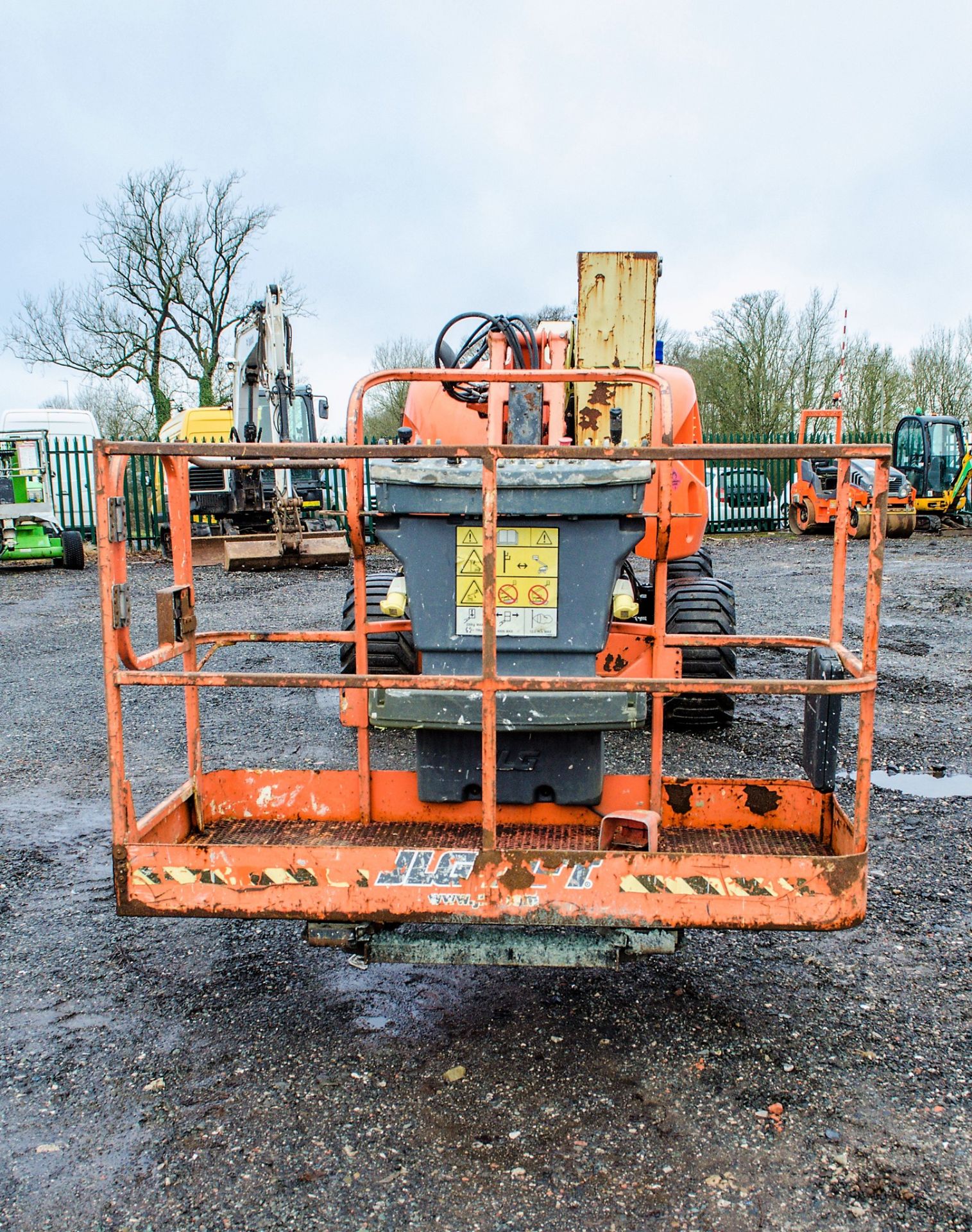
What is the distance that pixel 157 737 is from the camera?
6043 millimetres

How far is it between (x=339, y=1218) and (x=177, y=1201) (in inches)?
14.8

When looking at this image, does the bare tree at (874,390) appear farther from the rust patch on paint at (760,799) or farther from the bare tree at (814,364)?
the rust patch on paint at (760,799)

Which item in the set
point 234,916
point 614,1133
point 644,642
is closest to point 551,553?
point 234,916

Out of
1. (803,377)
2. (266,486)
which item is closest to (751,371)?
(803,377)

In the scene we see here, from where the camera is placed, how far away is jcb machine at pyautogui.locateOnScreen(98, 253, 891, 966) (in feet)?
8.43

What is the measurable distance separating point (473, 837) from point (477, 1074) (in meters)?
0.78

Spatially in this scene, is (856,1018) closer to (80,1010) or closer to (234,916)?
(234,916)

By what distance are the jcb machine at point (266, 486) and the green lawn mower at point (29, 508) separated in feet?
5.85

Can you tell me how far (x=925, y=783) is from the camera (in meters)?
5.08

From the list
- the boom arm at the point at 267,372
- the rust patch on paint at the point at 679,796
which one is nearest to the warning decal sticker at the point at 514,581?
the rust patch on paint at the point at 679,796

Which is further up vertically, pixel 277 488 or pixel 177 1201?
pixel 277 488

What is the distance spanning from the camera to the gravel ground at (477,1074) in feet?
7.39

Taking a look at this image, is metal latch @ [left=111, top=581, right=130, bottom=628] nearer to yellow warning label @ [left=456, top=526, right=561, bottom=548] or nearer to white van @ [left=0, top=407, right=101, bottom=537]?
yellow warning label @ [left=456, top=526, right=561, bottom=548]

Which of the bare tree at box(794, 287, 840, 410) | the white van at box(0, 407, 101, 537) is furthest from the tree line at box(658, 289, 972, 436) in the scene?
the white van at box(0, 407, 101, 537)
